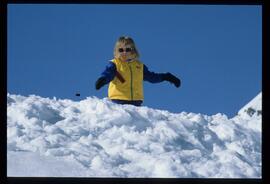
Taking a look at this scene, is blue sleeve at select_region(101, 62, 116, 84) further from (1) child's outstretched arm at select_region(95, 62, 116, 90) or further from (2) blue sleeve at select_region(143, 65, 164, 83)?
(2) blue sleeve at select_region(143, 65, 164, 83)

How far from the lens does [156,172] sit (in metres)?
11.7

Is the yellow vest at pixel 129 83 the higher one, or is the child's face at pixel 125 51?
the child's face at pixel 125 51

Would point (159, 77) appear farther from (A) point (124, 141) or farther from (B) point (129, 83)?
(A) point (124, 141)

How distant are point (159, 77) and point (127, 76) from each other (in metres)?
0.16

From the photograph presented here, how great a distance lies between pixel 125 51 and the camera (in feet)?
38.3

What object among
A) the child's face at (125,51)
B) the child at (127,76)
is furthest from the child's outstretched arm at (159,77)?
the child's face at (125,51)

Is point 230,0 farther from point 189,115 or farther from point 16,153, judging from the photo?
point 16,153

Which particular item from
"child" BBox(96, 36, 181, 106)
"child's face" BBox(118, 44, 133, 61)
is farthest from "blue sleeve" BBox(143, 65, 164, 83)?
"child's face" BBox(118, 44, 133, 61)

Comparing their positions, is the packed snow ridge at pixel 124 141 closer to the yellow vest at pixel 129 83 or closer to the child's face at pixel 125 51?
the yellow vest at pixel 129 83

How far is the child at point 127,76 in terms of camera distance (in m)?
11.7

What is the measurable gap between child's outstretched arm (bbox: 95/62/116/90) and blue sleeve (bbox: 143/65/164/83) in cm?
16

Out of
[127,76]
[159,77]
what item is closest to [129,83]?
[127,76]
